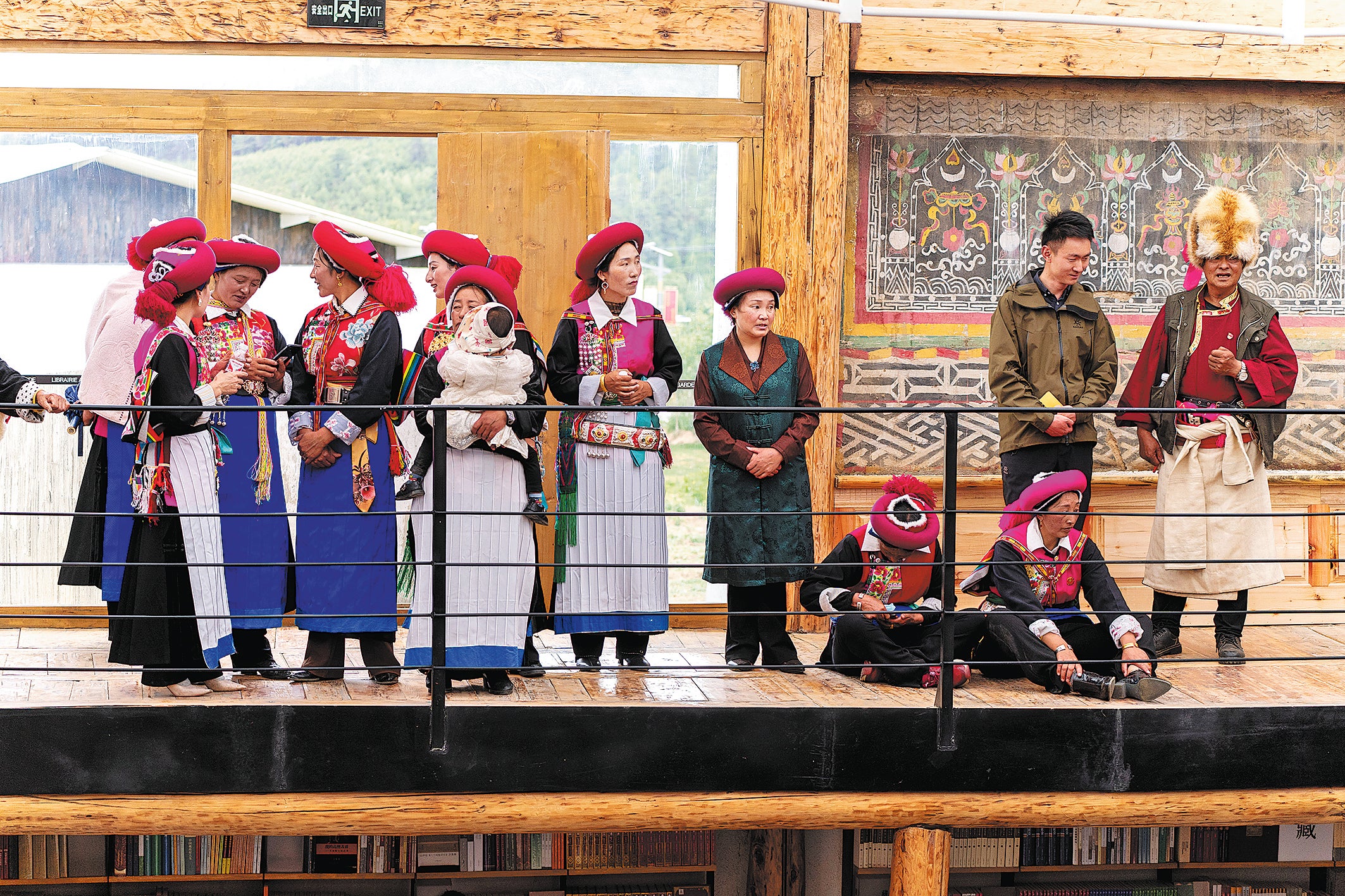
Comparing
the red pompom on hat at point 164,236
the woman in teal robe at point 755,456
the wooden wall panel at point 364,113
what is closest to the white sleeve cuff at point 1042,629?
the woman in teal robe at point 755,456

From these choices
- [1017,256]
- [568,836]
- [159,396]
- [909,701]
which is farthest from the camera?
[1017,256]

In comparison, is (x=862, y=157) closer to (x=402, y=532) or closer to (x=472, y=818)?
(x=402, y=532)

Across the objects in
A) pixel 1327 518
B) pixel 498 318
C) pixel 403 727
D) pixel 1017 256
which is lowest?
pixel 403 727

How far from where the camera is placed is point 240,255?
13.0 feet

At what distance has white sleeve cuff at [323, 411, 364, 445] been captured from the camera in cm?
393

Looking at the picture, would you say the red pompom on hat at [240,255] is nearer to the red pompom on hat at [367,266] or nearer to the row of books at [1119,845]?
the red pompom on hat at [367,266]

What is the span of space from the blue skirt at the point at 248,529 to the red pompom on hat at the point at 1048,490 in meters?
2.21

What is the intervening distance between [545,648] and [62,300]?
2.46 metres

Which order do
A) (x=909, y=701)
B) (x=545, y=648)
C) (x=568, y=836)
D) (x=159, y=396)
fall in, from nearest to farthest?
(x=159, y=396) < (x=909, y=701) < (x=545, y=648) < (x=568, y=836)

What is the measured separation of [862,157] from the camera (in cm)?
542

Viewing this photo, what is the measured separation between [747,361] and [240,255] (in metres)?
1.65

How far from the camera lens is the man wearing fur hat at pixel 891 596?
13.7 ft

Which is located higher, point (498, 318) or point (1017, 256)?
point (1017, 256)

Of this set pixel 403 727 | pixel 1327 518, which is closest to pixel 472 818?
pixel 403 727
